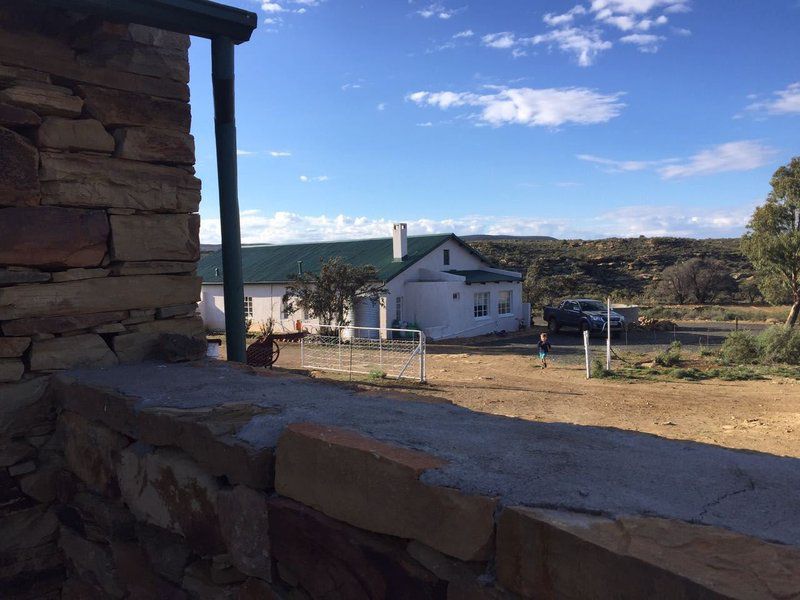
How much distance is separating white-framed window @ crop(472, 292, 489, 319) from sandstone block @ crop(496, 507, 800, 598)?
2487 centimetres

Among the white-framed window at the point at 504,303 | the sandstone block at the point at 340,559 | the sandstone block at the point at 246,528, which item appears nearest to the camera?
the sandstone block at the point at 340,559

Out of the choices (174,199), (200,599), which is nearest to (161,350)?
(174,199)

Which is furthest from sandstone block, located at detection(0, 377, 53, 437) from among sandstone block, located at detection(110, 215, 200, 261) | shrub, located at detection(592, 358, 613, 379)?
shrub, located at detection(592, 358, 613, 379)

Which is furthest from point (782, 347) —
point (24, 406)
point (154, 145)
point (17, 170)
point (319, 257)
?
point (17, 170)

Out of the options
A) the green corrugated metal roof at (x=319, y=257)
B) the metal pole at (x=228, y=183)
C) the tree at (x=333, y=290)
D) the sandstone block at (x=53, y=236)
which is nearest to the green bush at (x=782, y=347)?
the tree at (x=333, y=290)

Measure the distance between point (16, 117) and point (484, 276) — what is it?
24485 mm

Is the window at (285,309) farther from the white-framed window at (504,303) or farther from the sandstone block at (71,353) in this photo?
the sandstone block at (71,353)

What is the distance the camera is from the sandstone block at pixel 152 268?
138 inches

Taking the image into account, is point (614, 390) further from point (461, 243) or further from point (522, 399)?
point (461, 243)

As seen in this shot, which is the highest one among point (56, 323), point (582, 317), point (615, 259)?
point (615, 259)

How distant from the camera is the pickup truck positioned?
24.3 meters

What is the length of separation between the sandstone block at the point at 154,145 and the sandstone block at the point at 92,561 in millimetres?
2010

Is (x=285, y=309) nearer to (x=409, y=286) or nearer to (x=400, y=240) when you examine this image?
(x=409, y=286)

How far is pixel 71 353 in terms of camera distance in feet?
11.0
